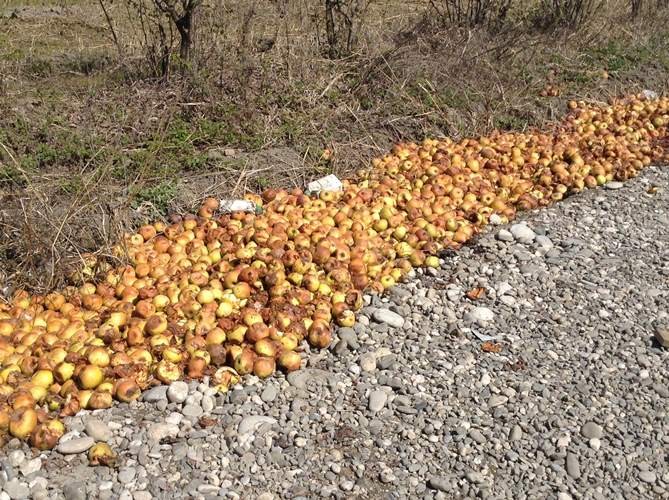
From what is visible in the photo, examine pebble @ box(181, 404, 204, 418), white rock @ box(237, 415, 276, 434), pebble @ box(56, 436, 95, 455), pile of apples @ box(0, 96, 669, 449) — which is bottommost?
white rock @ box(237, 415, 276, 434)

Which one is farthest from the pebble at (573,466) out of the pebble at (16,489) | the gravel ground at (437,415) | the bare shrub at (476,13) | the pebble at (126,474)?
the bare shrub at (476,13)

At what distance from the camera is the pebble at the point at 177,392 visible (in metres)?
3.36

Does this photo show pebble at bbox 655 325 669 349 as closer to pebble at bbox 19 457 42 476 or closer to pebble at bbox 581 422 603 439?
pebble at bbox 581 422 603 439

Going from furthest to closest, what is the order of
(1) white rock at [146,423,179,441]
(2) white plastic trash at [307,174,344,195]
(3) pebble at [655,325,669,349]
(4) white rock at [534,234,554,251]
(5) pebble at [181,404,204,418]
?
(2) white plastic trash at [307,174,344,195], (4) white rock at [534,234,554,251], (3) pebble at [655,325,669,349], (5) pebble at [181,404,204,418], (1) white rock at [146,423,179,441]

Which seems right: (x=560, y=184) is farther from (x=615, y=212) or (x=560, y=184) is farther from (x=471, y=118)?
(x=471, y=118)

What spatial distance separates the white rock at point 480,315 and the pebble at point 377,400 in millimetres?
908

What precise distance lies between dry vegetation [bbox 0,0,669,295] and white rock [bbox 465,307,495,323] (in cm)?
213

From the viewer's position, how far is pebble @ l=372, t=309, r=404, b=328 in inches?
158

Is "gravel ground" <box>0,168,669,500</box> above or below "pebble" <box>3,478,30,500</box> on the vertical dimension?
below

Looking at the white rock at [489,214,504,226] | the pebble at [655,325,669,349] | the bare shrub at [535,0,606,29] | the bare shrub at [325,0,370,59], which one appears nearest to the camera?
the pebble at [655,325,669,349]

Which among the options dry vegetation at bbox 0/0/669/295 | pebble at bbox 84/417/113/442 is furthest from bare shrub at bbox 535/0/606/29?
pebble at bbox 84/417/113/442

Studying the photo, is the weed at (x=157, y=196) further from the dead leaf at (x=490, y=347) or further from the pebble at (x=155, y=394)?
the dead leaf at (x=490, y=347)

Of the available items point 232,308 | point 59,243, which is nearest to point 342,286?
point 232,308

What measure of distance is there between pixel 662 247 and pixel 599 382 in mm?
1828
